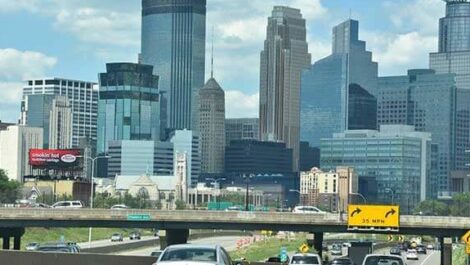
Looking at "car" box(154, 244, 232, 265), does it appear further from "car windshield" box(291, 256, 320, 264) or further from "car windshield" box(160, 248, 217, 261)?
"car windshield" box(291, 256, 320, 264)

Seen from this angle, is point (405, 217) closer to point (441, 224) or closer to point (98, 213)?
point (441, 224)

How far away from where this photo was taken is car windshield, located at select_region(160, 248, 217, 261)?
28.4 m

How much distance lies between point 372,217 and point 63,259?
70952mm

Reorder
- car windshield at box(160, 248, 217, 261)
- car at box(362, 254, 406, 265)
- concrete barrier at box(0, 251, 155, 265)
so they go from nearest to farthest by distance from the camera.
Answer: car windshield at box(160, 248, 217, 261) < concrete barrier at box(0, 251, 155, 265) < car at box(362, 254, 406, 265)

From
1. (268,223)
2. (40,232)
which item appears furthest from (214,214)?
(40,232)

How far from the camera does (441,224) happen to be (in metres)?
106

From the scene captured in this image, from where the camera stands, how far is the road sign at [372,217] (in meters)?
103

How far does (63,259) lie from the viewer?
3450 centimetres

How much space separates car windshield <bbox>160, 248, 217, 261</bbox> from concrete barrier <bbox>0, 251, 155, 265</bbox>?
5895 mm

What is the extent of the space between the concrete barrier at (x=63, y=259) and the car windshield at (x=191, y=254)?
590cm

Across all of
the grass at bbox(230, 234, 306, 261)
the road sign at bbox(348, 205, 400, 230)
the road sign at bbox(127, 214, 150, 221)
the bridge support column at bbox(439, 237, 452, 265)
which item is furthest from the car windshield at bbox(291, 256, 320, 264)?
the grass at bbox(230, 234, 306, 261)

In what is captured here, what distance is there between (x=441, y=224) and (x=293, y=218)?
1307cm

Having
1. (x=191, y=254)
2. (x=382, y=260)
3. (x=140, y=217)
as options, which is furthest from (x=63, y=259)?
(x=140, y=217)

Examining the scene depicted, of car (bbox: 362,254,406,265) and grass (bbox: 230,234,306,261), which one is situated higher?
car (bbox: 362,254,406,265)
